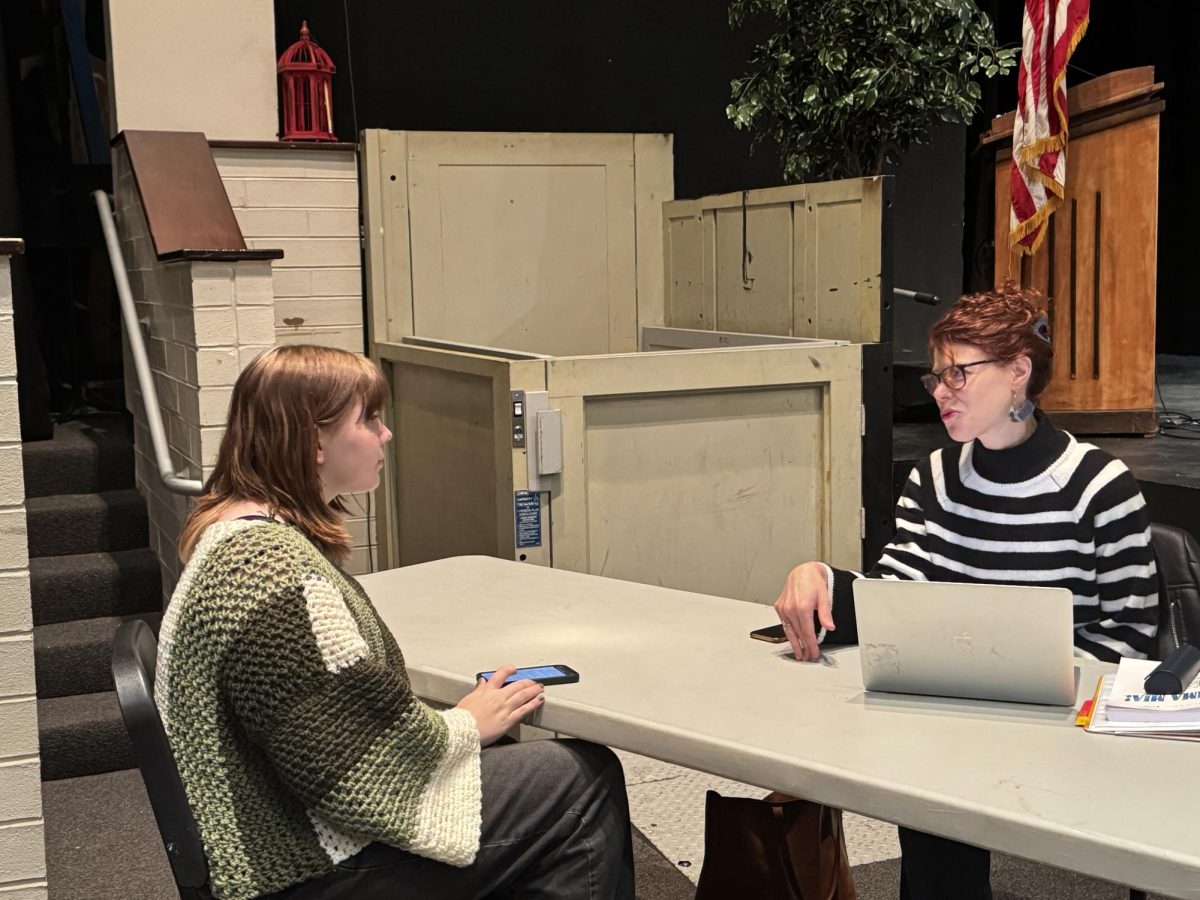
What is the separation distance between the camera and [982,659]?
1677 millimetres

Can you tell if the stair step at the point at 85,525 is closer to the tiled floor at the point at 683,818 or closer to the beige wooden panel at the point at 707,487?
the beige wooden panel at the point at 707,487

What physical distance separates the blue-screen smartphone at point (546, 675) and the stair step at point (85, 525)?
2843mm

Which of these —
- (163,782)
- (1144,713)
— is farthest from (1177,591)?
(163,782)

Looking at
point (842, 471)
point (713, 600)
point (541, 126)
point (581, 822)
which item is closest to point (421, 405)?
point (842, 471)

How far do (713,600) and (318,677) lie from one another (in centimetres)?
87

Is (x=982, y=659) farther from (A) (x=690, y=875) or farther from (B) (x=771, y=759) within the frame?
(A) (x=690, y=875)

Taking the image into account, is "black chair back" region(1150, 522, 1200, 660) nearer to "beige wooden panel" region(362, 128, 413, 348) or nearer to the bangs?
the bangs

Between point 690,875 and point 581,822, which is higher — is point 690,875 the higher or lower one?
the lower one

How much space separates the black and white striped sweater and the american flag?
8.40 feet

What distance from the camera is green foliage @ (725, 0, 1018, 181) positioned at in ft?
15.0

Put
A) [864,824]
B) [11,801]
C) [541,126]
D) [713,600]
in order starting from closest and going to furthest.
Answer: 1. [713,600]
2. [11,801]
3. [864,824]
4. [541,126]

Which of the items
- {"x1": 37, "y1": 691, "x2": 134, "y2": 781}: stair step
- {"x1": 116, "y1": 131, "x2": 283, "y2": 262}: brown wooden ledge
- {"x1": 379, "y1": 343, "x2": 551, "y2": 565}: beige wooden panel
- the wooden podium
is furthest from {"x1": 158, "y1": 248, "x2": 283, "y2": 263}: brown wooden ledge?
the wooden podium

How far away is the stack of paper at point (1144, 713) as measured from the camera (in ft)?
5.18

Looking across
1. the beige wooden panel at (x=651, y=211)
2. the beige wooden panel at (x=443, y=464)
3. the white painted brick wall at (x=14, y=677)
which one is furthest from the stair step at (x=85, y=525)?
the beige wooden panel at (x=651, y=211)
